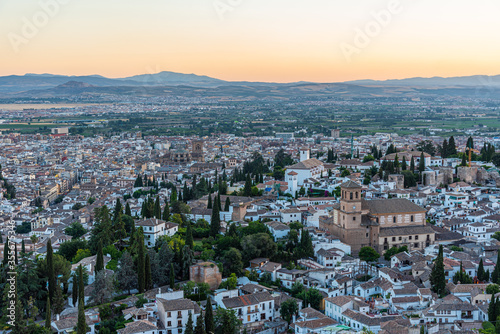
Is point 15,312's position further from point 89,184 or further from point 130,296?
point 89,184

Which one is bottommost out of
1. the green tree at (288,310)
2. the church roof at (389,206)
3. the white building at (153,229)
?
the green tree at (288,310)

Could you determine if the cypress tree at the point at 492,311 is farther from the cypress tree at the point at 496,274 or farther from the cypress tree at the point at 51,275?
the cypress tree at the point at 51,275

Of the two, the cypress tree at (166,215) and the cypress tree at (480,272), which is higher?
the cypress tree at (166,215)

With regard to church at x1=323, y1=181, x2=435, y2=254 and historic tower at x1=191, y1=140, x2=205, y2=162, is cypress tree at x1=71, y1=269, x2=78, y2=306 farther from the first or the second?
historic tower at x1=191, y1=140, x2=205, y2=162

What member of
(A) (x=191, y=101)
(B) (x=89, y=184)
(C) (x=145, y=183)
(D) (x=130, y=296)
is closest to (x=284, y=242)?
(D) (x=130, y=296)

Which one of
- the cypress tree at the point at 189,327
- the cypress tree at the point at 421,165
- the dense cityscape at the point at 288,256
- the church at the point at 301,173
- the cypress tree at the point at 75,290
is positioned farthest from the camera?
the cypress tree at the point at 421,165

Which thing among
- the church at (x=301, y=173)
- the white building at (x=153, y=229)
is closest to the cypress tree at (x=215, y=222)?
the white building at (x=153, y=229)

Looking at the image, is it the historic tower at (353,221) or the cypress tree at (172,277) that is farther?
the historic tower at (353,221)

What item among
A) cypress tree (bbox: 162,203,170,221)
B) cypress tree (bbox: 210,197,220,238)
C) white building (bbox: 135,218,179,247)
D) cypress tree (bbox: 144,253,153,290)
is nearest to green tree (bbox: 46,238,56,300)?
cypress tree (bbox: 144,253,153,290)
